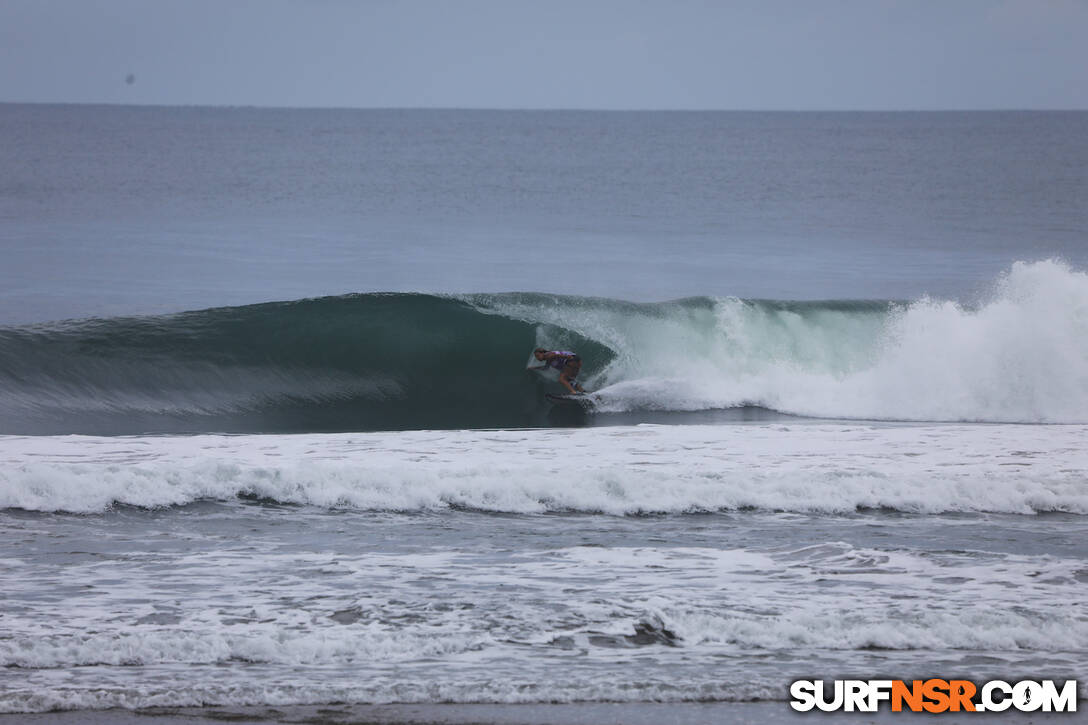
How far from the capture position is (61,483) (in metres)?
9.28

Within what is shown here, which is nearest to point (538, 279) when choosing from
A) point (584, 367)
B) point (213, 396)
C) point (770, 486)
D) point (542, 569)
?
point (584, 367)

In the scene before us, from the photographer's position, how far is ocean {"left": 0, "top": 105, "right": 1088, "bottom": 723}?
20.0 ft

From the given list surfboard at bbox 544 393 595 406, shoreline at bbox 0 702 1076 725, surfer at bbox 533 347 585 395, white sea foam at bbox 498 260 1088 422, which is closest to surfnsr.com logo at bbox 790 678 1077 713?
shoreline at bbox 0 702 1076 725

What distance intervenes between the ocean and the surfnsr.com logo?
130mm

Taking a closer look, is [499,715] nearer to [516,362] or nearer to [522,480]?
[522,480]

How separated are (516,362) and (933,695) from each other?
11.3 metres

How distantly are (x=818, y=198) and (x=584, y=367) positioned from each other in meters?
37.3

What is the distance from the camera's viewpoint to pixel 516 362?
16.7 metres

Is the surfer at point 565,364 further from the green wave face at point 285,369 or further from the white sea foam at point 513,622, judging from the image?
the white sea foam at point 513,622

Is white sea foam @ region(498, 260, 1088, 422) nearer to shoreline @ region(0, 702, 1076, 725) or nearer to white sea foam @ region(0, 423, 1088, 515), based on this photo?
white sea foam @ region(0, 423, 1088, 515)

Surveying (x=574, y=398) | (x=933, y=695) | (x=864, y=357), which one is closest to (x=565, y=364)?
(x=574, y=398)

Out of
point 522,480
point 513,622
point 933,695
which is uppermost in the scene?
point 522,480

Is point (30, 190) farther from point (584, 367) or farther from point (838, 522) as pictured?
A: point (838, 522)

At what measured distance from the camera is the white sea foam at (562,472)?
368 inches
